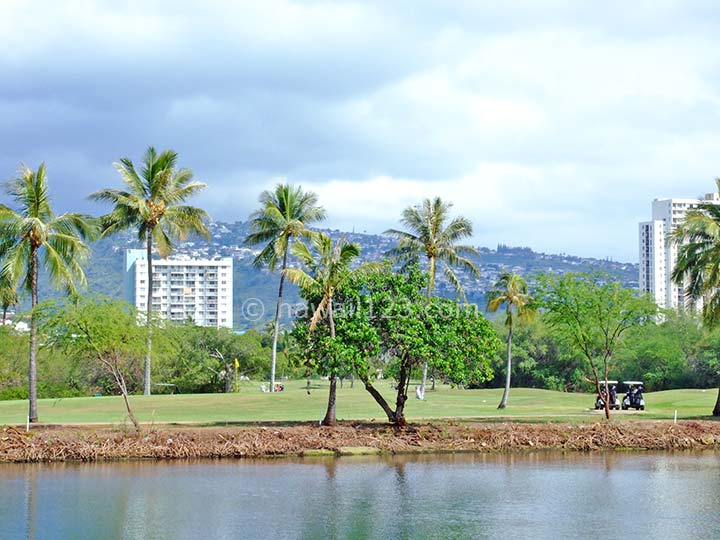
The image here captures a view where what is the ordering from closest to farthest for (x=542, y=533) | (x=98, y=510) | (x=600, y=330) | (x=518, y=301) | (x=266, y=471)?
(x=542, y=533) → (x=98, y=510) → (x=266, y=471) → (x=600, y=330) → (x=518, y=301)

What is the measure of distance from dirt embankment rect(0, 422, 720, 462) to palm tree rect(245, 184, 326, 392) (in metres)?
25.4

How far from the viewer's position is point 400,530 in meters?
27.8

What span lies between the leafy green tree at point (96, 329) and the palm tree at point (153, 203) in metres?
17.2

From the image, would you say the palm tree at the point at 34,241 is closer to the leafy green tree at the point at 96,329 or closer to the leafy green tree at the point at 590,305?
the leafy green tree at the point at 96,329

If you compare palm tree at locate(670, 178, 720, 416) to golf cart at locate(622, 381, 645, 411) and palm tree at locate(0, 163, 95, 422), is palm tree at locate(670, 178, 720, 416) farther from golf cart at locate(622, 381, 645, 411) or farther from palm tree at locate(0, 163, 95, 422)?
palm tree at locate(0, 163, 95, 422)

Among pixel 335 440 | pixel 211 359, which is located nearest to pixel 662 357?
pixel 211 359

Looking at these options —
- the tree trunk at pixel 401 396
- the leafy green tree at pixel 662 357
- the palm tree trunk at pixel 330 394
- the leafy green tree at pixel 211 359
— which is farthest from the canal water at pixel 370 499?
the leafy green tree at pixel 662 357

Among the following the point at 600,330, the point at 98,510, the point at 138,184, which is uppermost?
the point at 138,184

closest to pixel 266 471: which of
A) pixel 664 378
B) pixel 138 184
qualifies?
pixel 138 184

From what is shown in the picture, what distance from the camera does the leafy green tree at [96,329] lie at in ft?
148

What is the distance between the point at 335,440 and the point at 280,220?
2938 centimetres

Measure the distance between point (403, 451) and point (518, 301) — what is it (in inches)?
1106

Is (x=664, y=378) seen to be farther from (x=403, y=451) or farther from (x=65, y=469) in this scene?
(x=65, y=469)

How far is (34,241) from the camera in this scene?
47.6 m
